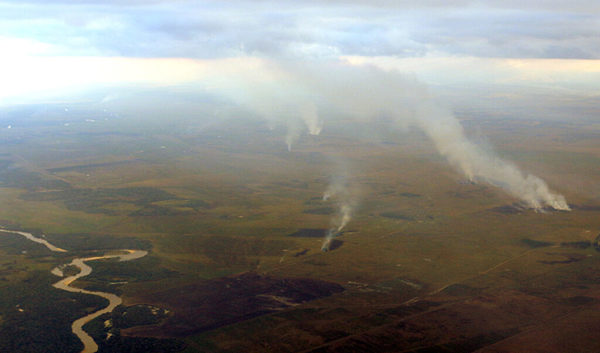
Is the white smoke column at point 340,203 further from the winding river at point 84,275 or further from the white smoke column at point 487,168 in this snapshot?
the white smoke column at point 487,168

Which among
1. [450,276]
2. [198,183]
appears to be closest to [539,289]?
[450,276]

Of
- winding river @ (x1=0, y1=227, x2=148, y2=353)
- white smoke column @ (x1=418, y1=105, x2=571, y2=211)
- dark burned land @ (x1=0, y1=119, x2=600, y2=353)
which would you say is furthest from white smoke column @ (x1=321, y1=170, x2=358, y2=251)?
white smoke column @ (x1=418, y1=105, x2=571, y2=211)

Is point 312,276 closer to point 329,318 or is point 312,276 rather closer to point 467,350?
point 329,318

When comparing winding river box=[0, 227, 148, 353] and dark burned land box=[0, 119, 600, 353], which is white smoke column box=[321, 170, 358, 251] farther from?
winding river box=[0, 227, 148, 353]

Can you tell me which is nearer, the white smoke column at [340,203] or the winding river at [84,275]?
the winding river at [84,275]

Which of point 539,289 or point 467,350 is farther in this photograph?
point 539,289

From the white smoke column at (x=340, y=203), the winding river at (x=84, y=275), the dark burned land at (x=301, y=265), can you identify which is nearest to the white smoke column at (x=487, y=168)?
the dark burned land at (x=301, y=265)

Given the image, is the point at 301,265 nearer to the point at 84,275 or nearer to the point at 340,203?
the point at 84,275
